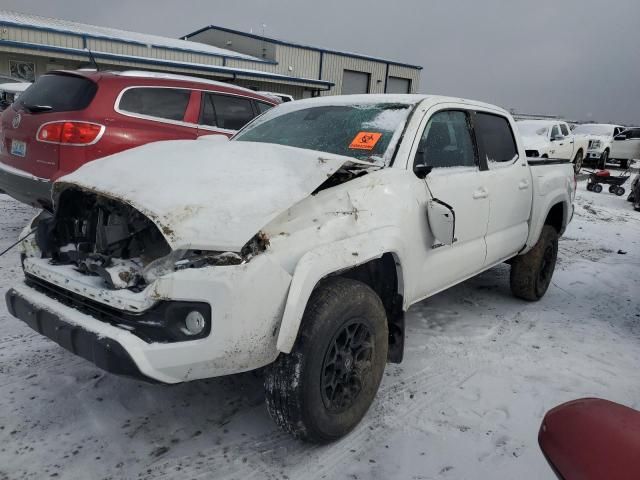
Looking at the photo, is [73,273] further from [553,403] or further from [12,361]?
[553,403]

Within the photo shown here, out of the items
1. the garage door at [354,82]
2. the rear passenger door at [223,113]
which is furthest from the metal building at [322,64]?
the rear passenger door at [223,113]

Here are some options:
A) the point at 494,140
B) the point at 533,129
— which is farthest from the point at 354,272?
the point at 533,129

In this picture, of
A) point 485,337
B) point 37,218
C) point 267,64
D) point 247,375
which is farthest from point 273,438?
point 267,64

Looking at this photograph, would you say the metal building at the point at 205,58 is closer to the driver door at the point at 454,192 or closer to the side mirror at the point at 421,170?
the driver door at the point at 454,192

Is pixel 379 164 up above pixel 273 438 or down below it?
above

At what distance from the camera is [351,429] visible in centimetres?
259

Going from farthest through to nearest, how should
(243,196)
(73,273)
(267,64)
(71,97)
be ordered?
(267,64)
(71,97)
(73,273)
(243,196)

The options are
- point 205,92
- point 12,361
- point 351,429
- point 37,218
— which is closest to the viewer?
point 351,429

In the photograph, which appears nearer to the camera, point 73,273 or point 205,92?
point 73,273

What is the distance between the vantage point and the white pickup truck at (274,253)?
203 cm

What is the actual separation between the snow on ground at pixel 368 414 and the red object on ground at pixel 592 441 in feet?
4.38

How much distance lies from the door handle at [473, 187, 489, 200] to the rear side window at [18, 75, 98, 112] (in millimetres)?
3842

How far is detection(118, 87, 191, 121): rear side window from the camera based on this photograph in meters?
5.25

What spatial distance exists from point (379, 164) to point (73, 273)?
1.74 meters
